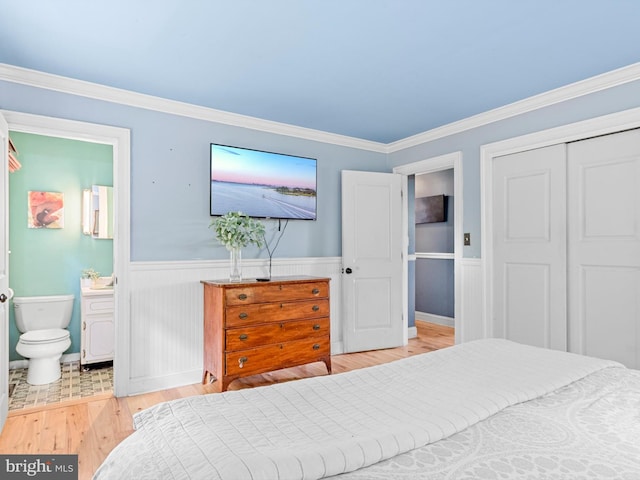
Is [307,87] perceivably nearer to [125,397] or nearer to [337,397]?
[337,397]

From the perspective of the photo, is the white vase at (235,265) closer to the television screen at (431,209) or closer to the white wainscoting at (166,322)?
the white wainscoting at (166,322)

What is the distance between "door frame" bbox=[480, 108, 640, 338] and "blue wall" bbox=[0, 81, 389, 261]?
1916 mm

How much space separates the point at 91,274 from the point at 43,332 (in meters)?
0.66

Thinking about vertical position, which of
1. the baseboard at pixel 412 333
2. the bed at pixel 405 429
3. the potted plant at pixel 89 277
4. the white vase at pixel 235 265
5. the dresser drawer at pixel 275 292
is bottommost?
the baseboard at pixel 412 333

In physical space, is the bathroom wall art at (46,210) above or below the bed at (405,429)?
above

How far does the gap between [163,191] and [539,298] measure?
3232mm

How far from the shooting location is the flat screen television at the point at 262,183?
352 cm

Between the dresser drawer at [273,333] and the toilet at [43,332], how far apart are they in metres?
1.55

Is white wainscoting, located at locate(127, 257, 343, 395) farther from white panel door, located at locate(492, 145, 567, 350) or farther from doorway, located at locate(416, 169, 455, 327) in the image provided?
doorway, located at locate(416, 169, 455, 327)

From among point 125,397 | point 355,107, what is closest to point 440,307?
point 355,107

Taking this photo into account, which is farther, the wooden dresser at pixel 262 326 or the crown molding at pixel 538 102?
the wooden dresser at pixel 262 326

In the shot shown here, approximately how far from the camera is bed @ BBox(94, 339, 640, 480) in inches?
34.6

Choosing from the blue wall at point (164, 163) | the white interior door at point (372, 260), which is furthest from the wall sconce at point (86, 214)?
the white interior door at point (372, 260)

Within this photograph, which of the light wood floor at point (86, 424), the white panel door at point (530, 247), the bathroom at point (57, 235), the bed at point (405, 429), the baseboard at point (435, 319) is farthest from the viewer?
the baseboard at point (435, 319)
